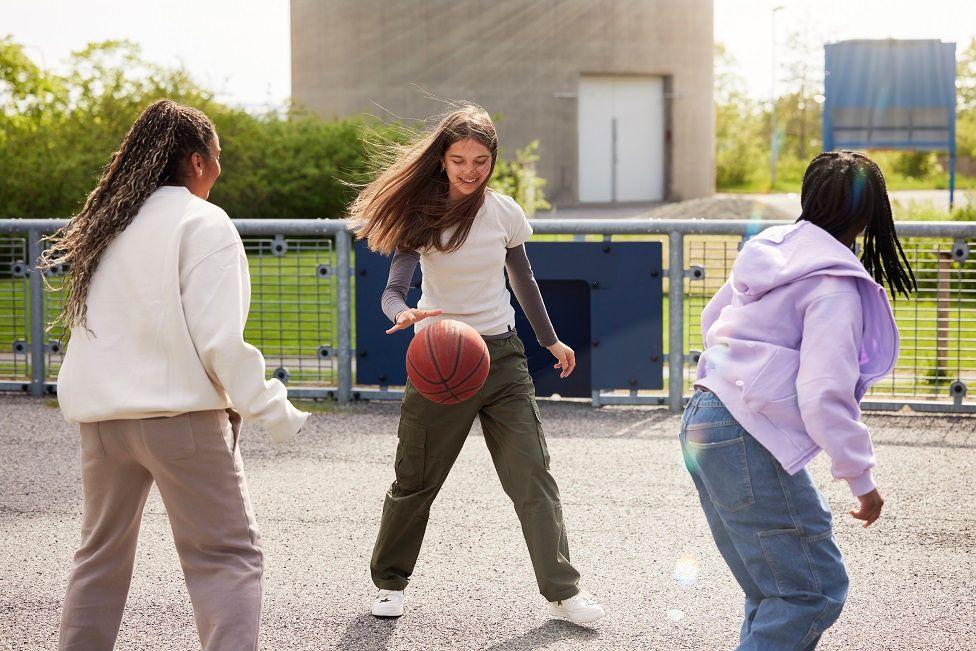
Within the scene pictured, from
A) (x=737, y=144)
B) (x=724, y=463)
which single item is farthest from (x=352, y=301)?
(x=737, y=144)

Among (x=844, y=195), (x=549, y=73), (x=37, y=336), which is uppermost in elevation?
(x=549, y=73)

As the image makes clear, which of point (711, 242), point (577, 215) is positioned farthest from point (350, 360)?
point (577, 215)

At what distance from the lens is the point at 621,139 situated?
1564 inches

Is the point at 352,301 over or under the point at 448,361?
under

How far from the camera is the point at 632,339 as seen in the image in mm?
9055

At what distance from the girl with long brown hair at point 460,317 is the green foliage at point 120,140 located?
51.1ft

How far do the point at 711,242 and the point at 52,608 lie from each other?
5.57 metres

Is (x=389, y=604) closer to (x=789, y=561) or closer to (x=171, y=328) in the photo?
(x=171, y=328)

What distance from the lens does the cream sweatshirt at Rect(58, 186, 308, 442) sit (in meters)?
3.44

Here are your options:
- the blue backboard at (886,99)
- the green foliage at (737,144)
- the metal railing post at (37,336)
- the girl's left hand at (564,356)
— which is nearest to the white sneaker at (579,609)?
the girl's left hand at (564,356)

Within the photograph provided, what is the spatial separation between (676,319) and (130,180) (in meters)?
5.97

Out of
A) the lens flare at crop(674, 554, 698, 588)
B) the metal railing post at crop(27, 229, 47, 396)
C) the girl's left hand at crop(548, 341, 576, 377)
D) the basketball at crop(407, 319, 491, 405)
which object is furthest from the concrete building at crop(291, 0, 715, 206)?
the basketball at crop(407, 319, 491, 405)

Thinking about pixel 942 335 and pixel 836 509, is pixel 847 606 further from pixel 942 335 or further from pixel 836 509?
pixel 942 335

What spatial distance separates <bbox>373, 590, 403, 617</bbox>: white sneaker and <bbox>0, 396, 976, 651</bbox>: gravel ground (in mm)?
59
